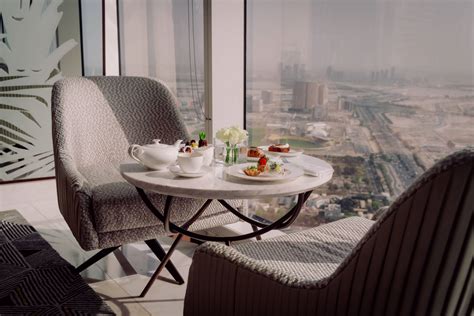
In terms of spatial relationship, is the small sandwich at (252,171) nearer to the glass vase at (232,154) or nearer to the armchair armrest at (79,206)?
the glass vase at (232,154)

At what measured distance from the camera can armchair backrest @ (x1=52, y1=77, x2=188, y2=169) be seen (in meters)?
2.71

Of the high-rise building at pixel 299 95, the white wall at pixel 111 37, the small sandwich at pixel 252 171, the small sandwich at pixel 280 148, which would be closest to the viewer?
the small sandwich at pixel 252 171

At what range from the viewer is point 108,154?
2.83 m

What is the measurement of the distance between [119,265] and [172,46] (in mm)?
1763

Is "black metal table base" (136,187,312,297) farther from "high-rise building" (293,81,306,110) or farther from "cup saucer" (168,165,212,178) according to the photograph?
"high-rise building" (293,81,306,110)

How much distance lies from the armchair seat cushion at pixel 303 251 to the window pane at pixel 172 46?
1893mm

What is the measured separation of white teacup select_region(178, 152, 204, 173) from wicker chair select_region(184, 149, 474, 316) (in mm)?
531

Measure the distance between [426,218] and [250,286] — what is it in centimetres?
54

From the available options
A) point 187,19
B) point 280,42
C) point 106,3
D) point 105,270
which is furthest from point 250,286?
point 106,3

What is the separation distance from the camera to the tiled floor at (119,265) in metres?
2.32

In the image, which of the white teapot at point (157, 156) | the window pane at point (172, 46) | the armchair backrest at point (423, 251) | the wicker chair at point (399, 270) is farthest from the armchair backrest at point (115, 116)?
the armchair backrest at point (423, 251)

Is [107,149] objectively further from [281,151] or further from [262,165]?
[262,165]

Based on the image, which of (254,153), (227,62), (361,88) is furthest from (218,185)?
(227,62)

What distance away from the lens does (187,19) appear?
3.59m
